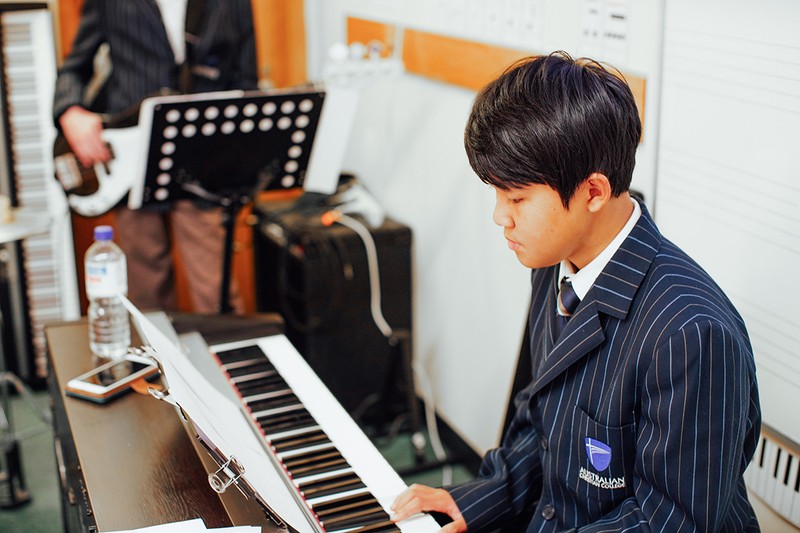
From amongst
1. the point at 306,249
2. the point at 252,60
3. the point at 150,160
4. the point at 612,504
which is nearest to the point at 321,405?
the point at 612,504

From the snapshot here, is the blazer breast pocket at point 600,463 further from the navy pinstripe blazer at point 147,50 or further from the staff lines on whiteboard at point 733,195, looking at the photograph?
the navy pinstripe blazer at point 147,50

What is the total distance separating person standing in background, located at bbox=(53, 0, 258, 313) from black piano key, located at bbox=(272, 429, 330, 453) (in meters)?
1.34

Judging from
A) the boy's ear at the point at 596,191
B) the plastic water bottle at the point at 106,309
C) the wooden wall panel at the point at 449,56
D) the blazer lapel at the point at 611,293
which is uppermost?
the wooden wall panel at the point at 449,56

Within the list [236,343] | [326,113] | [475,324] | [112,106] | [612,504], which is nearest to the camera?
[612,504]

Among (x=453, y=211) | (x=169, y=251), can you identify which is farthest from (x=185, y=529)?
(x=169, y=251)

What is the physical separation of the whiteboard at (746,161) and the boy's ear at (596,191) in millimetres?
387

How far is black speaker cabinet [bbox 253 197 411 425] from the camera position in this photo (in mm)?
2715

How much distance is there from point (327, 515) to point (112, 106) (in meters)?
1.90

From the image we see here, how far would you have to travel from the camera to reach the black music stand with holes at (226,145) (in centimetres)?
212

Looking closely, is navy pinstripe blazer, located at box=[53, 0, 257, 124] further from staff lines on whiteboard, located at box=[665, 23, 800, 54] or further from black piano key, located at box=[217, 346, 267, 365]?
staff lines on whiteboard, located at box=[665, 23, 800, 54]

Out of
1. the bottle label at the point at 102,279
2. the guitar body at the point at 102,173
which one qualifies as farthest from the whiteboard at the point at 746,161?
the guitar body at the point at 102,173

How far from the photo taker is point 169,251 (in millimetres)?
2908

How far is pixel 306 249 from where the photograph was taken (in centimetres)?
271

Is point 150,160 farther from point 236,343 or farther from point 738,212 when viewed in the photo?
point 738,212
